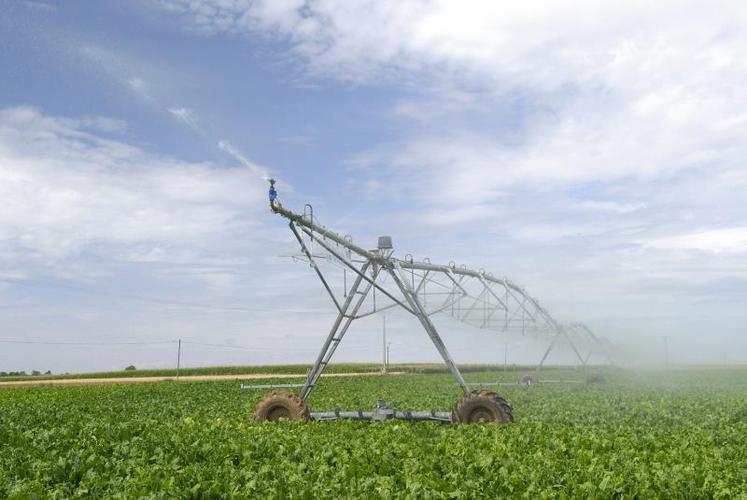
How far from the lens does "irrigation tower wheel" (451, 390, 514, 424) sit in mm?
16281

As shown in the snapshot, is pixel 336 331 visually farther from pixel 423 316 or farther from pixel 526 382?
pixel 526 382

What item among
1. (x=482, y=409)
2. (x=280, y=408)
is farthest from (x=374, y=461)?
(x=280, y=408)

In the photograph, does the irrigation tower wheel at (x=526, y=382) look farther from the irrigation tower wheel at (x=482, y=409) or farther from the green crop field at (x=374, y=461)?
the irrigation tower wheel at (x=482, y=409)

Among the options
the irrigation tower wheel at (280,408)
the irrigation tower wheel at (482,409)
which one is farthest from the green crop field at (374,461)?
the irrigation tower wheel at (280,408)

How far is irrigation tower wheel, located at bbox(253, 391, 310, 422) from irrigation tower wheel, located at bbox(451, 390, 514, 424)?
421 centimetres

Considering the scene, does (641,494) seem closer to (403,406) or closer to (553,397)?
(403,406)

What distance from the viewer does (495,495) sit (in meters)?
9.02

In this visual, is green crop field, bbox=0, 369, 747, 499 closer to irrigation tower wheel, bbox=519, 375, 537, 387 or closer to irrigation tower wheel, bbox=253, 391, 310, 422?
irrigation tower wheel, bbox=253, 391, 310, 422

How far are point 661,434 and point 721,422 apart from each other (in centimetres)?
528

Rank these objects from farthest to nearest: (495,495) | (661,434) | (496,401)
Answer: (496,401), (661,434), (495,495)

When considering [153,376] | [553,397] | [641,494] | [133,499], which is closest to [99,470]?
[133,499]

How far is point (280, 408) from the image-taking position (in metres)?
18.7

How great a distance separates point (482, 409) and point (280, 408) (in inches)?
223

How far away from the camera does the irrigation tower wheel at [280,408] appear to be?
18.2 meters
